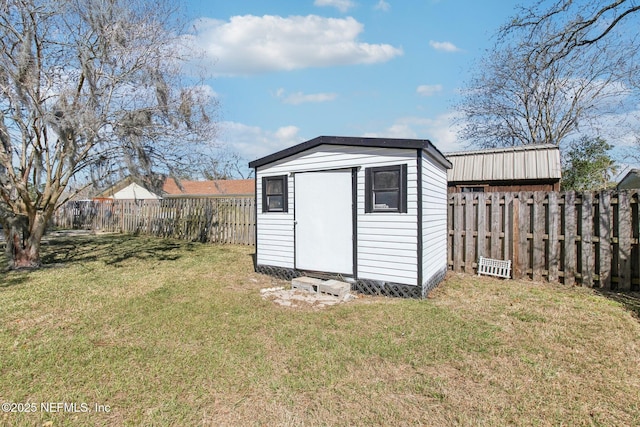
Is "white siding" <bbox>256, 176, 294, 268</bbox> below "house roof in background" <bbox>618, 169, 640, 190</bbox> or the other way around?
below

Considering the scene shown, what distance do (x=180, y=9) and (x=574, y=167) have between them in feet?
65.0

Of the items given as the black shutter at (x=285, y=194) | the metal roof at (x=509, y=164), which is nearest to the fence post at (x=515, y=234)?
the metal roof at (x=509, y=164)

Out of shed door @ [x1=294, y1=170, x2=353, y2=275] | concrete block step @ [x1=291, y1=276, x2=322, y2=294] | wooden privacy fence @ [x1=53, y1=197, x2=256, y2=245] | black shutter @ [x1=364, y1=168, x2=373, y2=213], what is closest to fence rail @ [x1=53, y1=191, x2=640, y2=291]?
black shutter @ [x1=364, y1=168, x2=373, y2=213]

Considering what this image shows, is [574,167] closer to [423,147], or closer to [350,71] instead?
[350,71]

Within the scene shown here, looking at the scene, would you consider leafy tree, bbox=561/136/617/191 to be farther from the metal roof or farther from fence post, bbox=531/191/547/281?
fence post, bbox=531/191/547/281

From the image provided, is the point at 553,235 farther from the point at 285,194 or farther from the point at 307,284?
the point at 285,194

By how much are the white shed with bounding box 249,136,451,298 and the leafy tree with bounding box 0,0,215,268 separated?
3328 mm

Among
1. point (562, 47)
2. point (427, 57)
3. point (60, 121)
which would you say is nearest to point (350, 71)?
point (427, 57)

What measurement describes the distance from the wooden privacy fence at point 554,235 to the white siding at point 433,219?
51cm

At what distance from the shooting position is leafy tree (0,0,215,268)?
678cm

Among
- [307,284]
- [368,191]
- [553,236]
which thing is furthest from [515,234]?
[307,284]

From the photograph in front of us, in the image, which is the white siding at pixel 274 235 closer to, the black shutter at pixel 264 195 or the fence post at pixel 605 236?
the black shutter at pixel 264 195

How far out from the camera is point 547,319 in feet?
13.7

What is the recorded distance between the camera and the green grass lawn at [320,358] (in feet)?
7.94
